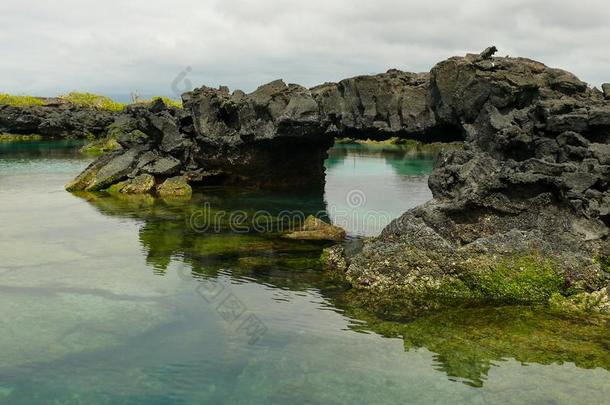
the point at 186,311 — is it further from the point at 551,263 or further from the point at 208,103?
the point at 208,103

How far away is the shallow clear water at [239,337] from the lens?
57.6 ft

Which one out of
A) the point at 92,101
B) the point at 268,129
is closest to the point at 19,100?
the point at 92,101

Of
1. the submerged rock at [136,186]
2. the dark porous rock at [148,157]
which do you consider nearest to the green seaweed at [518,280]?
the submerged rock at [136,186]

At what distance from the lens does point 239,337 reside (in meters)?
21.7

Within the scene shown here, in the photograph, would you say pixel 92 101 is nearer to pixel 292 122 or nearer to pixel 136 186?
pixel 136 186

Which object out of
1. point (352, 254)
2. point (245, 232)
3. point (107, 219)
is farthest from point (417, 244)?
point (107, 219)

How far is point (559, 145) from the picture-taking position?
99.0ft

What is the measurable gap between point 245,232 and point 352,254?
446 inches

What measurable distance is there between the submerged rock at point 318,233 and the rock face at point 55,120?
11584 centimetres

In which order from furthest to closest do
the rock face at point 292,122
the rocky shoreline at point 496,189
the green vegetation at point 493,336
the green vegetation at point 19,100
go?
the green vegetation at point 19,100 < the rock face at point 292,122 < the rocky shoreline at point 496,189 < the green vegetation at point 493,336

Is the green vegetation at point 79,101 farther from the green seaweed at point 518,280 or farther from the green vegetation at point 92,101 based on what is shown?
the green seaweed at point 518,280

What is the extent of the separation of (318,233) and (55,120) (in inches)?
4652

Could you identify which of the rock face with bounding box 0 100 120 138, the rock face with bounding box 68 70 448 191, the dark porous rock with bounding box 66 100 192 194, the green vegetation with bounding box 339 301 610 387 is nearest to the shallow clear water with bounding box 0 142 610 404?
the green vegetation with bounding box 339 301 610 387

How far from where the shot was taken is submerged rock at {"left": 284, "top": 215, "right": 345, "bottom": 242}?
37812 millimetres
